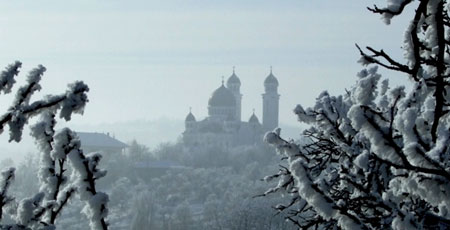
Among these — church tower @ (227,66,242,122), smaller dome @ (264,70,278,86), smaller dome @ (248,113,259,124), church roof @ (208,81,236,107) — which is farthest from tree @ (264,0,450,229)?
church tower @ (227,66,242,122)

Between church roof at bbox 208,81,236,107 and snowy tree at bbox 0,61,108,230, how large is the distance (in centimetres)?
11635

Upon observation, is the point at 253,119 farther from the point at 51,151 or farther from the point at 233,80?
the point at 51,151

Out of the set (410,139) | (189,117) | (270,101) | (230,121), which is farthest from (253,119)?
(410,139)

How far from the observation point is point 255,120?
422ft

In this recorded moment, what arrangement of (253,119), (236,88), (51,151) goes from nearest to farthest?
(51,151)
(253,119)
(236,88)

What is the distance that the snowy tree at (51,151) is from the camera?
3.34 m

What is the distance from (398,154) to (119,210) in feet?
316

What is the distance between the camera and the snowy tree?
10.9 ft

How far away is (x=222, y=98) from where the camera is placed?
397ft

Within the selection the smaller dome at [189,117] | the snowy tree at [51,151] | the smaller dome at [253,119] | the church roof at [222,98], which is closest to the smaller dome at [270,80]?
the smaller dome at [253,119]

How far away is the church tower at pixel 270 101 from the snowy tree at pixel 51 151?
12358cm

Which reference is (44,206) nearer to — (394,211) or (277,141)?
(394,211)

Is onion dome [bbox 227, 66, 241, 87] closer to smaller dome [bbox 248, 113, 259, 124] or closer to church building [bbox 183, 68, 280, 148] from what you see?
church building [bbox 183, 68, 280, 148]

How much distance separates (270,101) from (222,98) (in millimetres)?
10775
